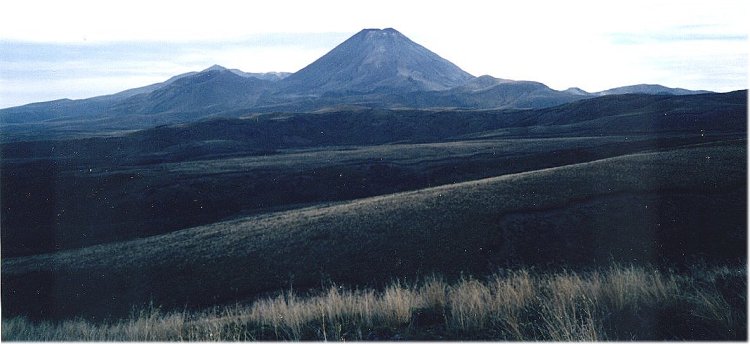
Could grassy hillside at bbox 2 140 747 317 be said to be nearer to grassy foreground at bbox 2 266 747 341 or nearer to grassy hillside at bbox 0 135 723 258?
grassy foreground at bbox 2 266 747 341

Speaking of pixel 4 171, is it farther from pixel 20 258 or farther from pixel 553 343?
pixel 553 343

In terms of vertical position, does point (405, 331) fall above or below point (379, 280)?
above

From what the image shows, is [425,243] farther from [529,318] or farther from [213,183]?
[213,183]

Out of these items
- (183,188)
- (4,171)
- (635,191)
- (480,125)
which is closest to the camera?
(635,191)

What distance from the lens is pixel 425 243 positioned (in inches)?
718

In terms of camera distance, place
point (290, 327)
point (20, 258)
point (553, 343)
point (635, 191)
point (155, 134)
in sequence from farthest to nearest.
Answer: point (155, 134)
point (20, 258)
point (635, 191)
point (290, 327)
point (553, 343)

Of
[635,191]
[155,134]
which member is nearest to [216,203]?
[635,191]

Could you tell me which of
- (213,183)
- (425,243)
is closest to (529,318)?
(425,243)

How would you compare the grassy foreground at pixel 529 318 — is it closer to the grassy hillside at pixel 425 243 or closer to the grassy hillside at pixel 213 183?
the grassy hillside at pixel 425 243

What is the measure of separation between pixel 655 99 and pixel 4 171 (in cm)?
11187

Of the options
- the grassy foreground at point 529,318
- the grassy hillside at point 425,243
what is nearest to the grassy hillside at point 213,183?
the grassy hillside at point 425,243

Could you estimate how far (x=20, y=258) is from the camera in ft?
85.5

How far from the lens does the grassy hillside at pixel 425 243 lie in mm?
15938

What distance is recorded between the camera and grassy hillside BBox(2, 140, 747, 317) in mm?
15938
